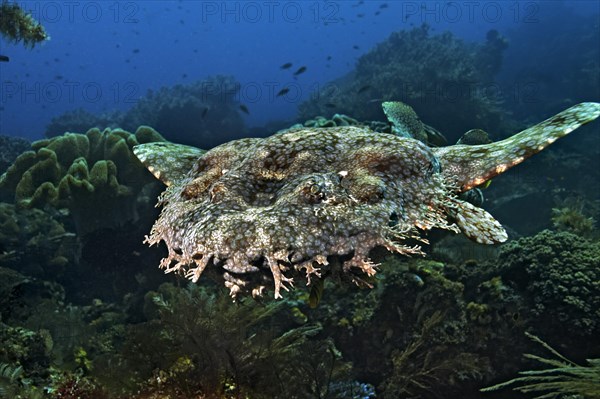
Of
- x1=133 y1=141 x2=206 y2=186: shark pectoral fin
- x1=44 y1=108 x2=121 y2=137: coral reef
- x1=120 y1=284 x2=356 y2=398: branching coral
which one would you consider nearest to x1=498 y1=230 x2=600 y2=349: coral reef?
x1=120 y1=284 x2=356 y2=398: branching coral

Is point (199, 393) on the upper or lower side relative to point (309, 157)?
lower

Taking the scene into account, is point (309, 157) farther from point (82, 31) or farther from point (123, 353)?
point (82, 31)

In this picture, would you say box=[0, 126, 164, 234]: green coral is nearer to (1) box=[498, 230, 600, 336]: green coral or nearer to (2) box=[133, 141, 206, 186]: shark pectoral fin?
(2) box=[133, 141, 206, 186]: shark pectoral fin

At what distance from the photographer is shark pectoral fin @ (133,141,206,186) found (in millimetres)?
4398

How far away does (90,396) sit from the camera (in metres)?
3.88

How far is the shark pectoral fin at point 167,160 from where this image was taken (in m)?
4.40

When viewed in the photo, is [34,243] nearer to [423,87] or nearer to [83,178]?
[83,178]

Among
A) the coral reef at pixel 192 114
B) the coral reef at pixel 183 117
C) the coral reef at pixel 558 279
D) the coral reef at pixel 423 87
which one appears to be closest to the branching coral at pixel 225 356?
the coral reef at pixel 558 279

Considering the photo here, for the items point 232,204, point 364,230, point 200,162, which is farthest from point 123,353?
point 364,230

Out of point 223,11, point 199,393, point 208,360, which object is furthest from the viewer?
point 223,11

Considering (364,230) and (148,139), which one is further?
(148,139)

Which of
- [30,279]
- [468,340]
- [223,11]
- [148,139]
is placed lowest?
[468,340]

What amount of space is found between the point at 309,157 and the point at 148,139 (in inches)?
263

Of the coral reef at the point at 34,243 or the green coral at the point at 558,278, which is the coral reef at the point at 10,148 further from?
the green coral at the point at 558,278
